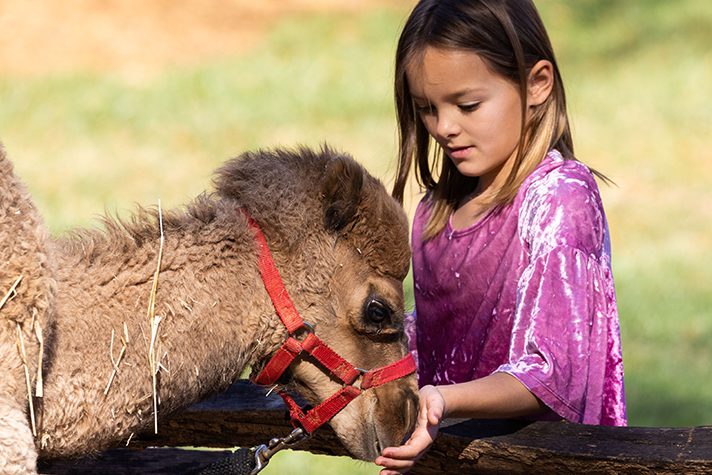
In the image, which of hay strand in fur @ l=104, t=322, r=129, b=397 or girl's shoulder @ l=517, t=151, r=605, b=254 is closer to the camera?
hay strand in fur @ l=104, t=322, r=129, b=397

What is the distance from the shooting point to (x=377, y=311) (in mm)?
3945

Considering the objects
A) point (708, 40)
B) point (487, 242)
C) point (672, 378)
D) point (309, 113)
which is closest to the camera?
point (487, 242)

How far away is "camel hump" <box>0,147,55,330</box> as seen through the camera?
3475 mm

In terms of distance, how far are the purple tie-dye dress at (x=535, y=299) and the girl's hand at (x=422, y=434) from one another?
300mm

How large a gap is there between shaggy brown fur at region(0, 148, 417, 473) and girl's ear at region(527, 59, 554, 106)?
0.63 metres

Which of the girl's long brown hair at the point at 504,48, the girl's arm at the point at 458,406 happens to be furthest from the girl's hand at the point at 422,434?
the girl's long brown hair at the point at 504,48

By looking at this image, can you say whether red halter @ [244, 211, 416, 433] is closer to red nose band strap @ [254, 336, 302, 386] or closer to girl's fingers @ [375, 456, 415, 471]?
red nose band strap @ [254, 336, 302, 386]

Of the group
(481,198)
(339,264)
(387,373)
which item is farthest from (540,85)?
(387,373)

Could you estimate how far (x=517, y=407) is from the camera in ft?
12.0

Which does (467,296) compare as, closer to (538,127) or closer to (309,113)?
(538,127)

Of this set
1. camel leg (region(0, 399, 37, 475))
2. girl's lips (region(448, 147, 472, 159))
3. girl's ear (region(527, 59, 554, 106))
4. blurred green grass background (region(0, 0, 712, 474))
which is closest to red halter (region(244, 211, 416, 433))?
girl's lips (region(448, 147, 472, 159))

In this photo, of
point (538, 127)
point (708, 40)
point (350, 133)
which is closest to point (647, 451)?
point (538, 127)

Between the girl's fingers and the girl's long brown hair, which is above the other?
the girl's long brown hair

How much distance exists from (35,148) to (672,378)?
9970mm
